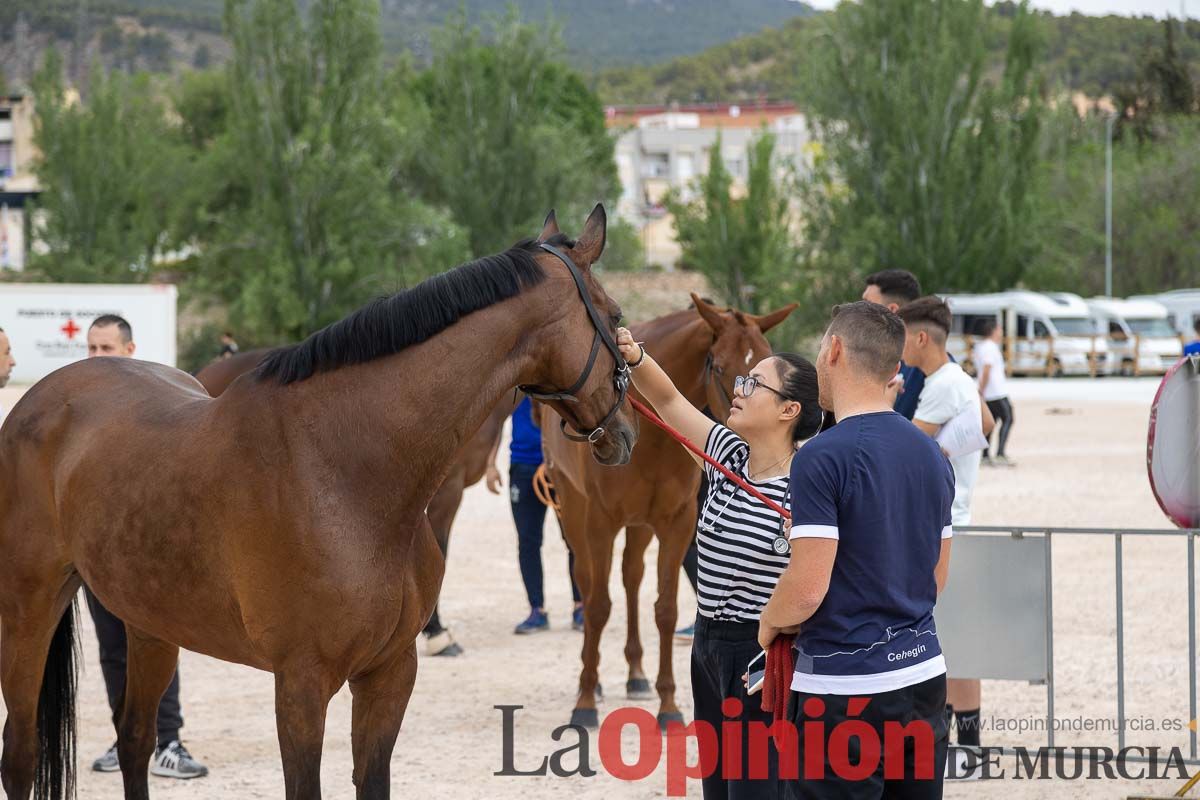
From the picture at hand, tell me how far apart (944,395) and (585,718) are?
2.43 metres

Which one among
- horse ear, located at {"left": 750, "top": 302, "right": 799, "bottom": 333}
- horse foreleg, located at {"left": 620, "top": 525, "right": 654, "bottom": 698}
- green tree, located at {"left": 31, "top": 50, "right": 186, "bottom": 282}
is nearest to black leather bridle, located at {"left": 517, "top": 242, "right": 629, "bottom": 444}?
horse ear, located at {"left": 750, "top": 302, "right": 799, "bottom": 333}

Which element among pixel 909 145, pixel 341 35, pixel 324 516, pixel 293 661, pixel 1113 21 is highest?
pixel 1113 21

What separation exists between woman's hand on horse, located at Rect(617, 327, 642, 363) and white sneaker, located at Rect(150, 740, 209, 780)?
309 centimetres

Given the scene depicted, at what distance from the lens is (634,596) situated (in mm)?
6754

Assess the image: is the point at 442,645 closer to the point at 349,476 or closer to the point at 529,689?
the point at 529,689

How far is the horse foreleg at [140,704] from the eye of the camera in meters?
4.55

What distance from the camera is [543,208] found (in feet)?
129

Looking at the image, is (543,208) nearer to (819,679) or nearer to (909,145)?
(909,145)

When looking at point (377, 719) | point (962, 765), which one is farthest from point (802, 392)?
point (962, 765)

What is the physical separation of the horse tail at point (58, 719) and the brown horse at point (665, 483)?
244cm

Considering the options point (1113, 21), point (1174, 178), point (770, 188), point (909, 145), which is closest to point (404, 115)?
point (770, 188)

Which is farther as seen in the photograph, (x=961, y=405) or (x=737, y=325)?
(x=737, y=325)

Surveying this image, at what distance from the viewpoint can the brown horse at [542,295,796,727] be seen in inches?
239

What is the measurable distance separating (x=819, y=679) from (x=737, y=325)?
3425 millimetres
